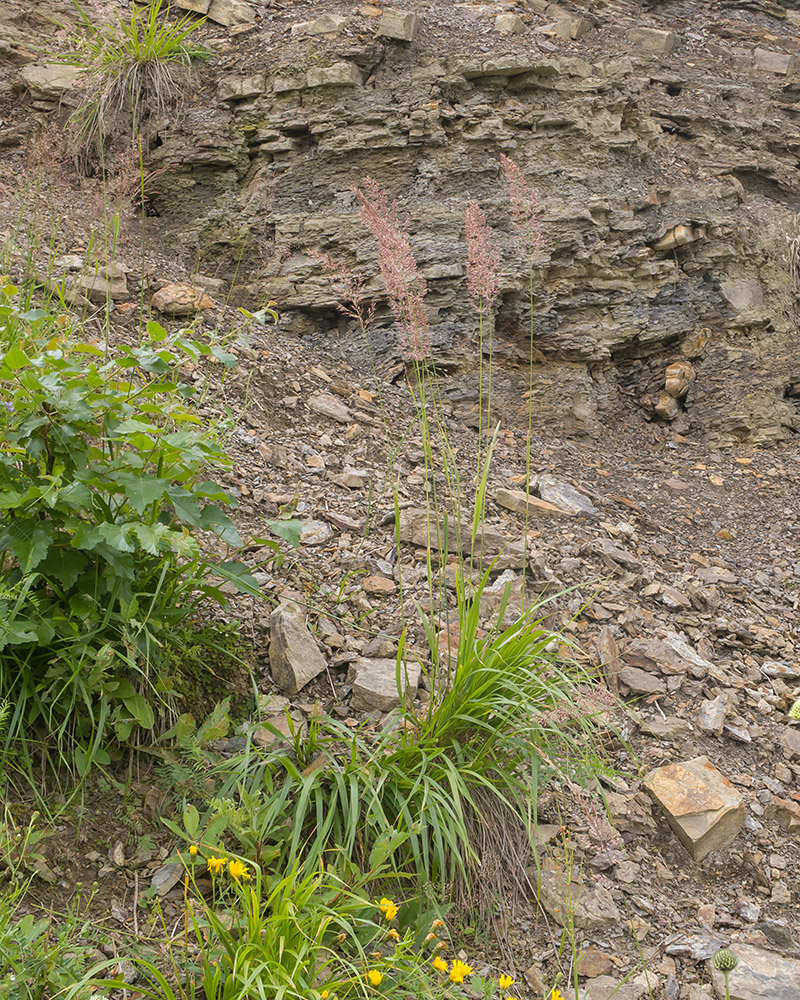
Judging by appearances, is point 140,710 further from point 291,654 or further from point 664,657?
point 664,657

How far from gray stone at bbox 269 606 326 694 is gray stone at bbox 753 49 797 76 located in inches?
249

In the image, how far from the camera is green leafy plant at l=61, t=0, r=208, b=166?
5.24 m

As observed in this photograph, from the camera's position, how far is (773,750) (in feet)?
10.1

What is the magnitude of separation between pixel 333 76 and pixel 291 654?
4208 millimetres

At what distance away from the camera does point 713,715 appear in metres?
3.13

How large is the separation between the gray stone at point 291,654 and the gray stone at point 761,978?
148 centimetres

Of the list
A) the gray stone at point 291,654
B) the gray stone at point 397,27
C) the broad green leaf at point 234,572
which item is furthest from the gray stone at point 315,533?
the gray stone at point 397,27

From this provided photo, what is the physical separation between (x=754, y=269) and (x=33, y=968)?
5.69 meters

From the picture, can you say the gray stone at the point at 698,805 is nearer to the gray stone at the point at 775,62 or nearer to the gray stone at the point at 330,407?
the gray stone at the point at 330,407

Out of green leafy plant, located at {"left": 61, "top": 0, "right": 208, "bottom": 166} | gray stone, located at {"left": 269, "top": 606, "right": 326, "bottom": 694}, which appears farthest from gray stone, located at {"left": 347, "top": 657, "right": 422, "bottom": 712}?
green leafy plant, located at {"left": 61, "top": 0, "right": 208, "bottom": 166}

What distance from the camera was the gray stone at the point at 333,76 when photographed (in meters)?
5.27

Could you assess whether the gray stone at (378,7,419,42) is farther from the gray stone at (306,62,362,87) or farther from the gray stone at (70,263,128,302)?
the gray stone at (70,263,128,302)

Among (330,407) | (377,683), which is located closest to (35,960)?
(377,683)

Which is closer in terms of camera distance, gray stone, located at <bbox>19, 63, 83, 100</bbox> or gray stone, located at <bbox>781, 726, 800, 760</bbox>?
gray stone, located at <bbox>781, 726, 800, 760</bbox>
